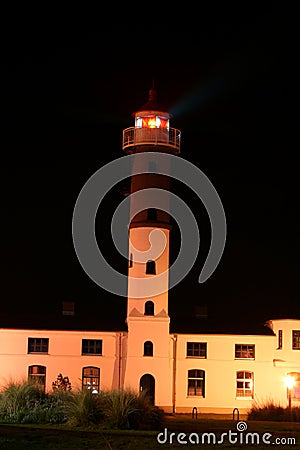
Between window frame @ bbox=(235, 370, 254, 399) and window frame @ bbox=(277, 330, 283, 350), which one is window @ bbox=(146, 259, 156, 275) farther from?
window frame @ bbox=(277, 330, 283, 350)

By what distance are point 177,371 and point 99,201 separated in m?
10.6

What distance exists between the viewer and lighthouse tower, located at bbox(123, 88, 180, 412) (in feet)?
152

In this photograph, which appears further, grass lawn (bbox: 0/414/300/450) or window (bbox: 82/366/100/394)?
window (bbox: 82/366/100/394)

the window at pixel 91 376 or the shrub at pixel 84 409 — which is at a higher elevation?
the window at pixel 91 376

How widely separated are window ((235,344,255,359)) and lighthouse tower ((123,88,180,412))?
3.11m

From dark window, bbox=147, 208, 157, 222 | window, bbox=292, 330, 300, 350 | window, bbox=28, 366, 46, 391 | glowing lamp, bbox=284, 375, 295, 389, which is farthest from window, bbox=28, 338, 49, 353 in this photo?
window, bbox=292, 330, 300, 350

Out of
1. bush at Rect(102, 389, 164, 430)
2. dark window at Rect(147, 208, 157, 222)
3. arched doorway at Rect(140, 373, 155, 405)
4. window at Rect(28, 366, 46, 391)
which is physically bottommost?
bush at Rect(102, 389, 164, 430)

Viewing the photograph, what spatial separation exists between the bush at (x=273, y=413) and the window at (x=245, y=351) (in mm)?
2615

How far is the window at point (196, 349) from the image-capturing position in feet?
156

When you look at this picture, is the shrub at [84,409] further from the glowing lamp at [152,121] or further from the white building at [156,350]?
the glowing lamp at [152,121]

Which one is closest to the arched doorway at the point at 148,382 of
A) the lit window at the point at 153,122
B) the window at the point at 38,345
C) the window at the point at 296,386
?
the window at the point at 38,345

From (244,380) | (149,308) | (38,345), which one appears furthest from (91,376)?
(244,380)

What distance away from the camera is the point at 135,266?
46.9 meters

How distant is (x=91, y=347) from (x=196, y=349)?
4.81m
